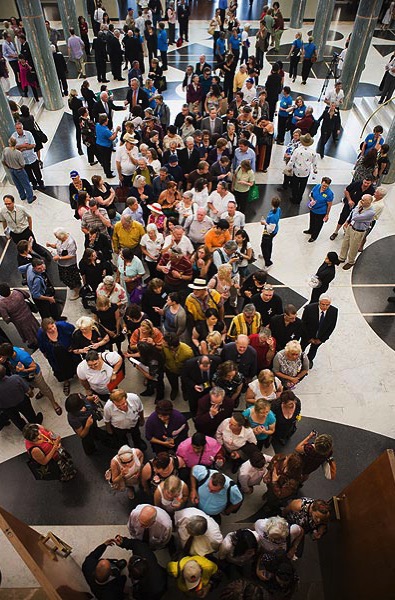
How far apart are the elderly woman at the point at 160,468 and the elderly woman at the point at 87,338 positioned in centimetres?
182

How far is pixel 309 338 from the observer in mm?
6402

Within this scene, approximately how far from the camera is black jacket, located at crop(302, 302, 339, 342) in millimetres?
6039

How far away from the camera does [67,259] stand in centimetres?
711

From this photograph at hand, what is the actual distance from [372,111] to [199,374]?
39.1 feet

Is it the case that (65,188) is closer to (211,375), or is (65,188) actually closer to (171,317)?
(171,317)

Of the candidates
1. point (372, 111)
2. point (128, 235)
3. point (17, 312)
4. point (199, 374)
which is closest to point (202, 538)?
point (199, 374)

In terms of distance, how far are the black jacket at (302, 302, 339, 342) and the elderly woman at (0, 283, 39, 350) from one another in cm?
398

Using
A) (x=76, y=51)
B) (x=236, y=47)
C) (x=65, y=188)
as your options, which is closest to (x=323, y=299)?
(x=65, y=188)

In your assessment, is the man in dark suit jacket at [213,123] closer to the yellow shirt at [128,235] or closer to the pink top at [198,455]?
the yellow shirt at [128,235]

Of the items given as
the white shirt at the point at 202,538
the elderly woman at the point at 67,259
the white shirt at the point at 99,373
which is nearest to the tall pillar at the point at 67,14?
the elderly woman at the point at 67,259

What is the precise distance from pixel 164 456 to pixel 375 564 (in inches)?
81.1

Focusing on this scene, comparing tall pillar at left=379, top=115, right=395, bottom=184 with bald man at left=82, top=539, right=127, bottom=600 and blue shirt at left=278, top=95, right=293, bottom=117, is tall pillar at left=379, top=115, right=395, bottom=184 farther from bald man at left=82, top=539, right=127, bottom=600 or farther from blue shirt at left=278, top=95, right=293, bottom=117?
bald man at left=82, top=539, right=127, bottom=600

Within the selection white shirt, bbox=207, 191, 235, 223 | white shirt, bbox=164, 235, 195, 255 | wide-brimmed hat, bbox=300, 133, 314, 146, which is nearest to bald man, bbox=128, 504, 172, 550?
white shirt, bbox=164, 235, 195, 255

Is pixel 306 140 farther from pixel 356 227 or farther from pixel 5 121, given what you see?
pixel 5 121
